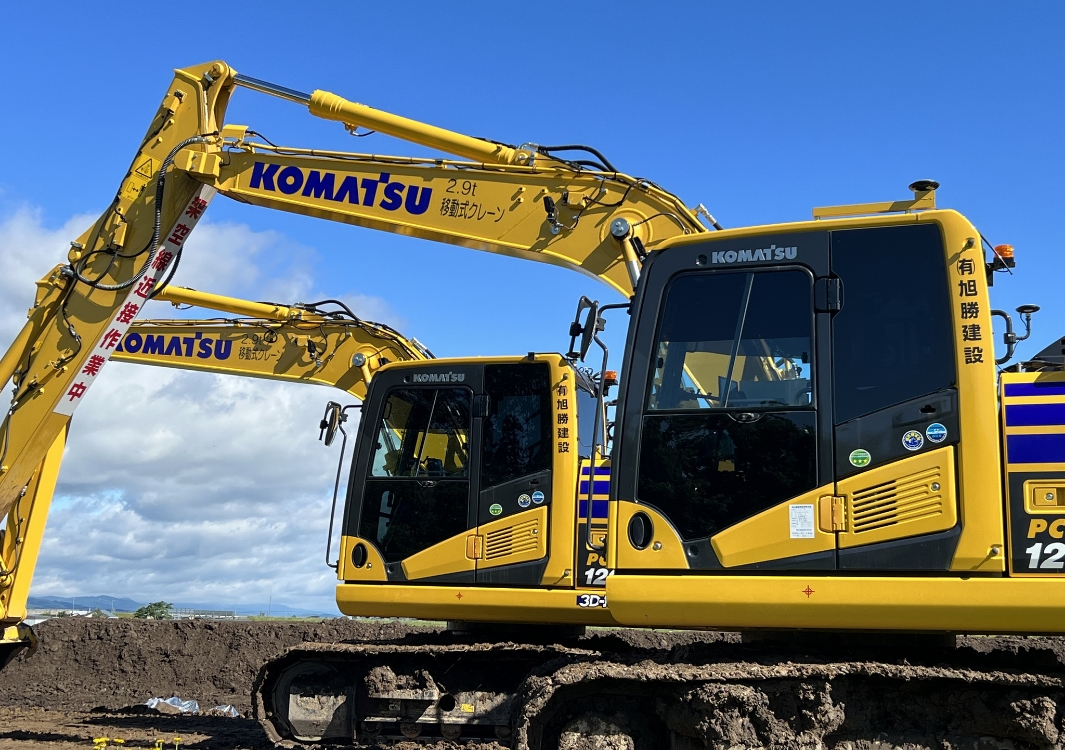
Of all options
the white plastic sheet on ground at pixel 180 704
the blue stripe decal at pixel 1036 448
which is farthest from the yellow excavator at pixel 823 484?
the white plastic sheet on ground at pixel 180 704

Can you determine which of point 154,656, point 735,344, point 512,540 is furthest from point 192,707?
point 735,344

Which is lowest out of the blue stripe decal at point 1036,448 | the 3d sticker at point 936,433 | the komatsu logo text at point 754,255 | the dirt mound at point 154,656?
the dirt mound at point 154,656

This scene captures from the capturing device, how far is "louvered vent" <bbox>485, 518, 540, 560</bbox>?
352 inches

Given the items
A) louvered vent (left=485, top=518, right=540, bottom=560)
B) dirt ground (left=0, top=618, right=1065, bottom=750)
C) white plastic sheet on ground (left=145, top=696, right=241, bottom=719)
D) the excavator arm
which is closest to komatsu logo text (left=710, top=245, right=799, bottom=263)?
dirt ground (left=0, top=618, right=1065, bottom=750)

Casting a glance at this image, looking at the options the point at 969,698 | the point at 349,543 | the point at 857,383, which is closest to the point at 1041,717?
the point at 969,698

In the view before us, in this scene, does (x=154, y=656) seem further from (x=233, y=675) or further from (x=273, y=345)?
(x=273, y=345)

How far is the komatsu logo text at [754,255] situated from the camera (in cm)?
597

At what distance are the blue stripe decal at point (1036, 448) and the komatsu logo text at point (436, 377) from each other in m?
5.09

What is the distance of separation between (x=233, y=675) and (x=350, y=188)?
30.8 feet

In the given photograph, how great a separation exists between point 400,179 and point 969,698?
20.2ft

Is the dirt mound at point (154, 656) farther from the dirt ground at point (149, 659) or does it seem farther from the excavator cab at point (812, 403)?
the excavator cab at point (812, 403)

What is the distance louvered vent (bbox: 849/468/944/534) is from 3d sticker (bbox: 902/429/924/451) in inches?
5.4

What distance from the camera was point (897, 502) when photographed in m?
5.45

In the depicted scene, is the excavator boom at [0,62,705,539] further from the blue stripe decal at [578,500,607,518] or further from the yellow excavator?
the yellow excavator
